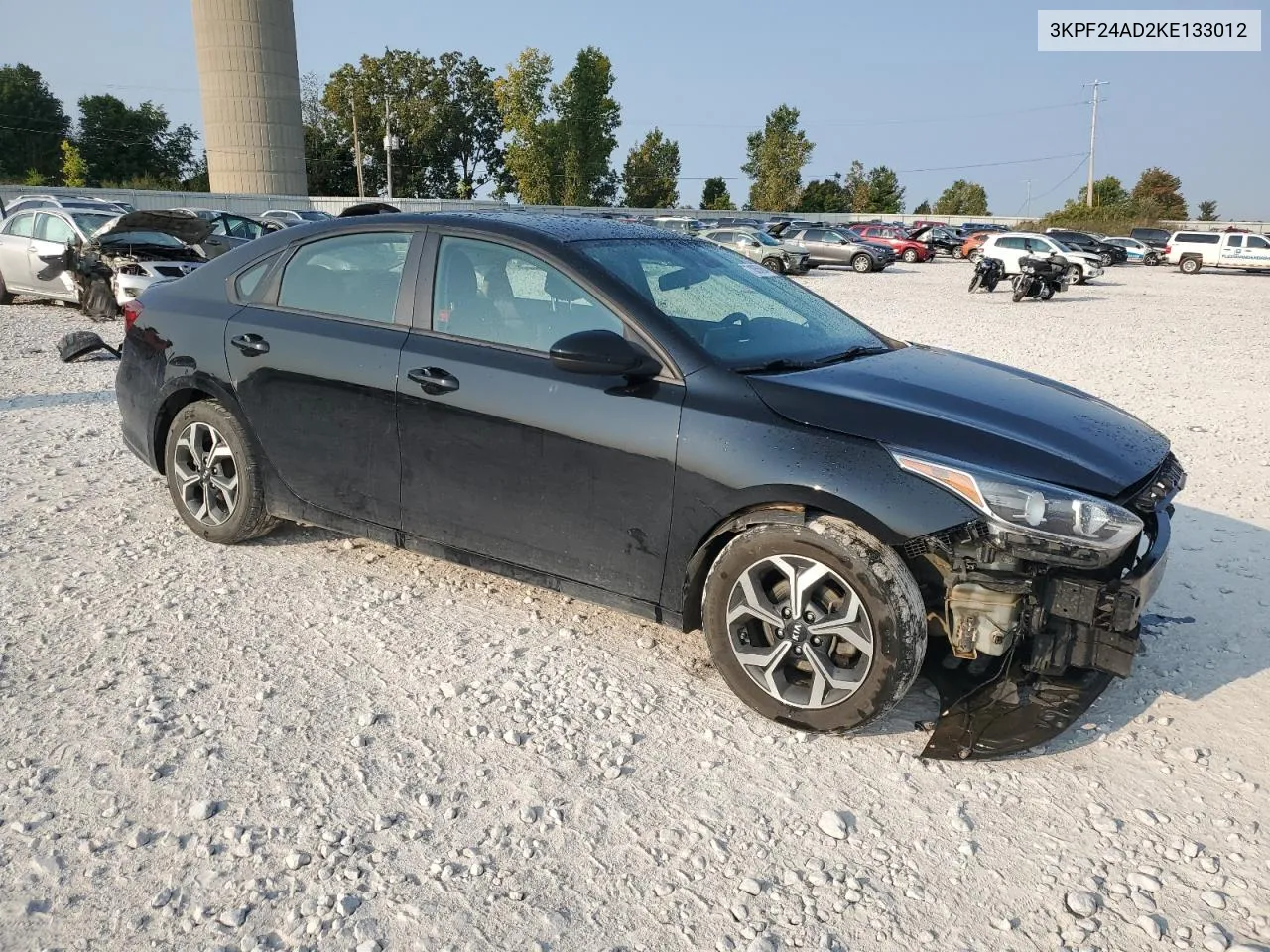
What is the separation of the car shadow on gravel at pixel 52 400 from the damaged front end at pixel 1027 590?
7626 millimetres

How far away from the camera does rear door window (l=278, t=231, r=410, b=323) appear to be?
411 centimetres

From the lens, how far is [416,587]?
439cm

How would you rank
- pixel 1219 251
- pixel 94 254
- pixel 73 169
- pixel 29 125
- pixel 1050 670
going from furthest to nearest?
pixel 29 125 < pixel 73 169 < pixel 1219 251 < pixel 94 254 < pixel 1050 670

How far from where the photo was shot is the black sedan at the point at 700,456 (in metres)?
3.02

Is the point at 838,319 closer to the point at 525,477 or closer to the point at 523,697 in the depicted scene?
the point at 525,477

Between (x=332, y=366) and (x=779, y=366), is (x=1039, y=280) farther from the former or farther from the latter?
(x=332, y=366)

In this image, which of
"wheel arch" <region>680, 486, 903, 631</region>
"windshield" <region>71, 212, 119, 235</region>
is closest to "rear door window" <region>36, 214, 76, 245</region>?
"windshield" <region>71, 212, 119, 235</region>

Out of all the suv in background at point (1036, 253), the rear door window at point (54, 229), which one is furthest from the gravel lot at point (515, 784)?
the suv in background at point (1036, 253)

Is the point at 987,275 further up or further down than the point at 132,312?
further down

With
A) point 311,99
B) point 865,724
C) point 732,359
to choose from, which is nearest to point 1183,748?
point 865,724

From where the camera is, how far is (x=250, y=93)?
56188 millimetres

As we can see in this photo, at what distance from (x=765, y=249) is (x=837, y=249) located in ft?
15.7

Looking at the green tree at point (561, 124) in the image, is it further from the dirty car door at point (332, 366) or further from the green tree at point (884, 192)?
the dirty car door at point (332, 366)

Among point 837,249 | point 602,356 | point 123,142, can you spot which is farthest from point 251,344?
A: point 123,142
